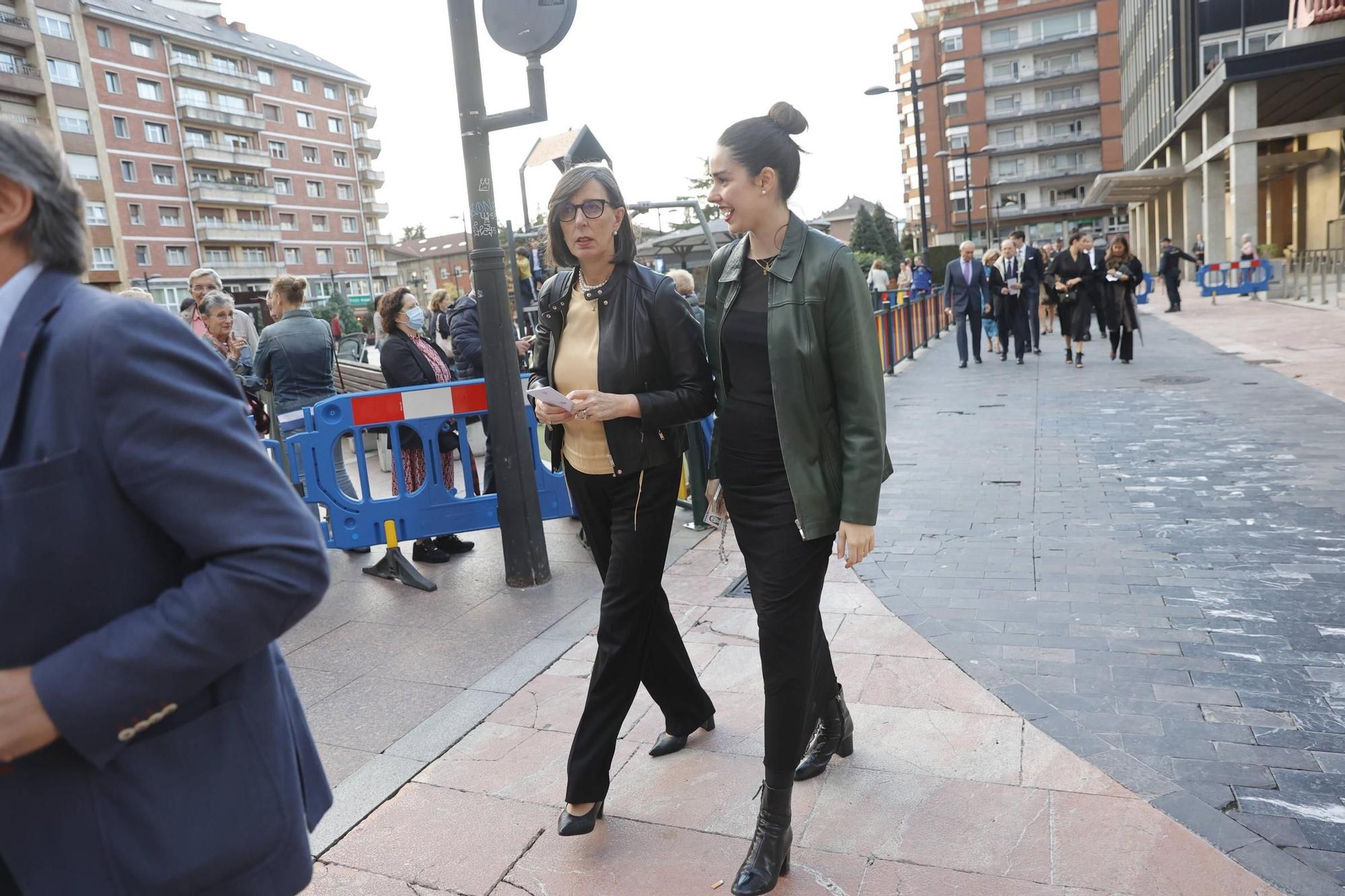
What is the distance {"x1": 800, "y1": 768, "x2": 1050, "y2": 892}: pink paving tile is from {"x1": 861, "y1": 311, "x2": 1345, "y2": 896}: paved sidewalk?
1.40 feet

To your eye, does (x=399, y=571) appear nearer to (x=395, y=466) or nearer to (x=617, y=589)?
(x=395, y=466)

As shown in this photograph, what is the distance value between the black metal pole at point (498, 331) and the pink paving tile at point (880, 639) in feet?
6.30

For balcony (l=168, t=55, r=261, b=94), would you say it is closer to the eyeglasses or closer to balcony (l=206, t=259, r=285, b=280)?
balcony (l=206, t=259, r=285, b=280)

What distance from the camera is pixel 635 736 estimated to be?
11.6ft

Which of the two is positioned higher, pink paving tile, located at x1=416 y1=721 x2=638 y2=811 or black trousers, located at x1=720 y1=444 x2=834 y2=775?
black trousers, located at x1=720 y1=444 x2=834 y2=775

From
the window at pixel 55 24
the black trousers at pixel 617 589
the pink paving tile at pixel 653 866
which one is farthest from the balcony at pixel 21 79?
the pink paving tile at pixel 653 866

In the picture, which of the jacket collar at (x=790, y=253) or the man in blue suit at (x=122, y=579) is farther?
the jacket collar at (x=790, y=253)

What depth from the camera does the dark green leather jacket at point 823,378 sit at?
2.52m

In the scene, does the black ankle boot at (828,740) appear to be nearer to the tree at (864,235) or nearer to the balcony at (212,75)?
the tree at (864,235)

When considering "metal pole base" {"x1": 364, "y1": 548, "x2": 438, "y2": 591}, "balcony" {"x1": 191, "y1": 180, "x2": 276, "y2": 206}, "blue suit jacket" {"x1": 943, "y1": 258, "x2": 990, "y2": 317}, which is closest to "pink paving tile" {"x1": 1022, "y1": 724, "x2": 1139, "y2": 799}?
"metal pole base" {"x1": 364, "y1": 548, "x2": 438, "y2": 591}

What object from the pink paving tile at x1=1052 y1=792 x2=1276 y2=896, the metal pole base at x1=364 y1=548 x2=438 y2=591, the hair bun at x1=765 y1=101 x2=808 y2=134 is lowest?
the pink paving tile at x1=1052 y1=792 x2=1276 y2=896

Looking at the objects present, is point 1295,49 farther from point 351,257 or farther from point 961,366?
point 351,257

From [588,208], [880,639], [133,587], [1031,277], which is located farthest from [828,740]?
[1031,277]

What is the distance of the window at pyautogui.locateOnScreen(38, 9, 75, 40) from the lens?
51.6 m
